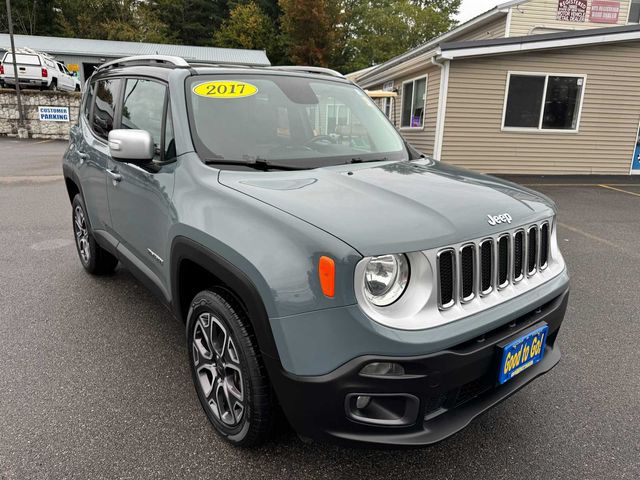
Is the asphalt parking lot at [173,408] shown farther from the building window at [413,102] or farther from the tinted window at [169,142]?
the building window at [413,102]

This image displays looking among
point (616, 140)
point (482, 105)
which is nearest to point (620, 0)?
point (616, 140)

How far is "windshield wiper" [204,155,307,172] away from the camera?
251 centimetres

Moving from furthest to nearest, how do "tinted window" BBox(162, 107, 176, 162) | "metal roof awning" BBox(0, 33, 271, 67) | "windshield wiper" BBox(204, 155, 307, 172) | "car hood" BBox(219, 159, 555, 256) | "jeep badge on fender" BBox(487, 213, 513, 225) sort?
"metal roof awning" BBox(0, 33, 271, 67) → "tinted window" BBox(162, 107, 176, 162) → "windshield wiper" BBox(204, 155, 307, 172) → "jeep badge on fender" BBox(487, 213, 513, 225) → "car hood" BBox(219, 159, 555, 256)

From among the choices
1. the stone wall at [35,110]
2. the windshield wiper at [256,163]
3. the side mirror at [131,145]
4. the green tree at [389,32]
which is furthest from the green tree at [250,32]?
the windshield wiper at [256,163]

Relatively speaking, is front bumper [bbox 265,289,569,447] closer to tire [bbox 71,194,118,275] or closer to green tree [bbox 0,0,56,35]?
tire [bbox 71,194,118,275]

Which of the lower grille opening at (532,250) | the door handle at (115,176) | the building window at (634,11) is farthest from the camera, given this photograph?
the building window at (634,11)

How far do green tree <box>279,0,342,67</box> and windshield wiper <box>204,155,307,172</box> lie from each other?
1407 inches

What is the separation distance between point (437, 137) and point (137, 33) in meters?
38.5

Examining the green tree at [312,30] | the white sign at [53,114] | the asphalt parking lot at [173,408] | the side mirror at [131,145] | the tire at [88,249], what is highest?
the green tree at [312,30]

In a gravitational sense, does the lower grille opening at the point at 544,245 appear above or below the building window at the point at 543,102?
below

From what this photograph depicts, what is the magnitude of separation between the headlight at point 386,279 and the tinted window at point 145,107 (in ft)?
5.32

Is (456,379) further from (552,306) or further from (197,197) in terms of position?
(197,197)

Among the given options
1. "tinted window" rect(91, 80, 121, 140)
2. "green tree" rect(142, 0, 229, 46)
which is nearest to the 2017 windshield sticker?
"tinted window" rect(91, 80, 121, 140)

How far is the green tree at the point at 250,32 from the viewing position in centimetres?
4050
